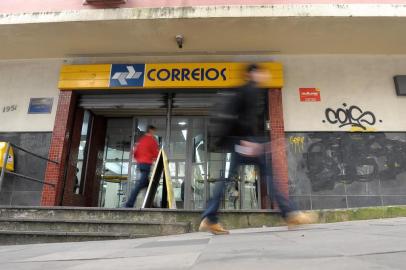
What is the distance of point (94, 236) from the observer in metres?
4.94

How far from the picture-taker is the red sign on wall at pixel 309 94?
882 centimetres

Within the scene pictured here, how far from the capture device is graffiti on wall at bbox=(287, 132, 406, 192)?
27.1 feet

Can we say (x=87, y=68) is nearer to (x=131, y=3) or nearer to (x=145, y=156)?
(x=131, y=3)

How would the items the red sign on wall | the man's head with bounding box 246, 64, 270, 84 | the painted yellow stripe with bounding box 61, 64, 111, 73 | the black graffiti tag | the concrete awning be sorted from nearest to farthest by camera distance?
the man's head with bounding box 246, 64, 270, 84 → the concrete awning → the black graffiti tag → the red sign on wall → the painted yellow stripe with bounding box 61, 64, 111, 73

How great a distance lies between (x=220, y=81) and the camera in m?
8.91

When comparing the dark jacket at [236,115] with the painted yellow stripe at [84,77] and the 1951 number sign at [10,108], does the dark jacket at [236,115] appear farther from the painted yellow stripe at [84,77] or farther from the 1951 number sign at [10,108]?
the 1951 number sign at [10,108]

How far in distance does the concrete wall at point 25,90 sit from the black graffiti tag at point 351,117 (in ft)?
23.5

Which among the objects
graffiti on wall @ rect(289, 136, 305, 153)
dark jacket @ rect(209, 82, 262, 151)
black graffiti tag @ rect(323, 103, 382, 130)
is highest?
black graffiti tag @ rect(323, 103, 382, 130)

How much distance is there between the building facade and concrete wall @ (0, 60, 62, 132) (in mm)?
30

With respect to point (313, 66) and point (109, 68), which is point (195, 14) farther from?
point (313, 66)

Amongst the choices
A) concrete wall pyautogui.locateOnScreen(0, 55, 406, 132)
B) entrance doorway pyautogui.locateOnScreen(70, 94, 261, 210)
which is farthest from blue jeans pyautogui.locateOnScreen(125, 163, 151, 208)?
concrete wall pyautogui.locateOnScreen(0, 55, 406, 132)

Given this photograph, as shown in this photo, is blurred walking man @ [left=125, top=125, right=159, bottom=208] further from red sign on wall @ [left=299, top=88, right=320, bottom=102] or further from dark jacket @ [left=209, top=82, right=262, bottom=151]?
red sign on wall @ [left=299, top=88, right=320, bottom=102]

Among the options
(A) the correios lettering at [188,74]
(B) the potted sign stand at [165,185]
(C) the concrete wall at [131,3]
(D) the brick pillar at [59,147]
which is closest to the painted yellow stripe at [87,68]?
(D) the brick pillar at [59,147]


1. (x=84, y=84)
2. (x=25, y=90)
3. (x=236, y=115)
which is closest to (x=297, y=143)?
(x=236, y=115)
